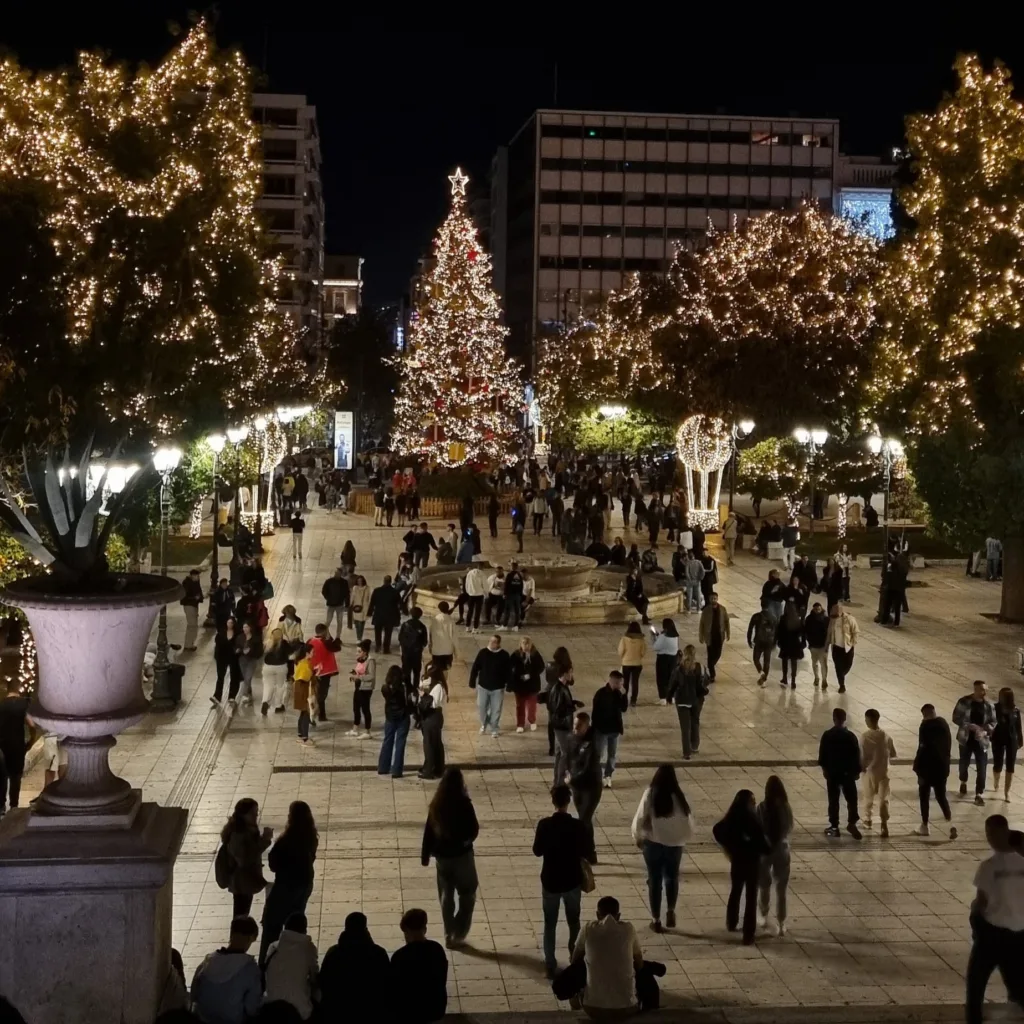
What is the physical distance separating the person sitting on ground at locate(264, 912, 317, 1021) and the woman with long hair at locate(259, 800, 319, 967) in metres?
1.63

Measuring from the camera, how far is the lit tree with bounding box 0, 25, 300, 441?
41.4 ft

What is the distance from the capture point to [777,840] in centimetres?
1049

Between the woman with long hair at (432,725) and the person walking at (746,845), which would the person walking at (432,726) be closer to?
the woman with long hair at (432,725)

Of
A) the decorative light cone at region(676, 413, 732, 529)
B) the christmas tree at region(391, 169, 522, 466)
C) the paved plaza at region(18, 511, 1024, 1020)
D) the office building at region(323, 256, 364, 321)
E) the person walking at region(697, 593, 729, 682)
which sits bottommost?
the paved plaza at region(18, 511, 1024, 1020)

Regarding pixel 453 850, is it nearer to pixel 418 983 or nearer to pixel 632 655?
pixel 418 983

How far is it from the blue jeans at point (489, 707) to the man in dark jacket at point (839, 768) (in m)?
4.89

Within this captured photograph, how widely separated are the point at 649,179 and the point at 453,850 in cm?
10541

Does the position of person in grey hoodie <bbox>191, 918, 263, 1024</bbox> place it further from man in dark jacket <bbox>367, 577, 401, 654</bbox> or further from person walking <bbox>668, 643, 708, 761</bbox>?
man in dark jacket <bbox>367, 577, 401, 654</bbox>

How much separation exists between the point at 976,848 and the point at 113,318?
28.6ft

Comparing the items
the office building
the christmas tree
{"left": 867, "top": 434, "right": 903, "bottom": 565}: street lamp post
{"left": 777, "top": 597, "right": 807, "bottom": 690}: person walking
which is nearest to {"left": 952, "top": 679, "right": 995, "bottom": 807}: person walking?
{"left": 777, "top": 597, "right": 807, "bottom": 690}: person walking

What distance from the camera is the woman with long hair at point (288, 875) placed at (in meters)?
9.59

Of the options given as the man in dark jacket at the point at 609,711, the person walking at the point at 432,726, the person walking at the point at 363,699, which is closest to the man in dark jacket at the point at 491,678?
the person walking at the point at 363,699

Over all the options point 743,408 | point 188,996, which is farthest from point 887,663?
point 743,408

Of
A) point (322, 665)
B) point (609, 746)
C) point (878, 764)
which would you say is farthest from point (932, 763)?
point (322, 665)
